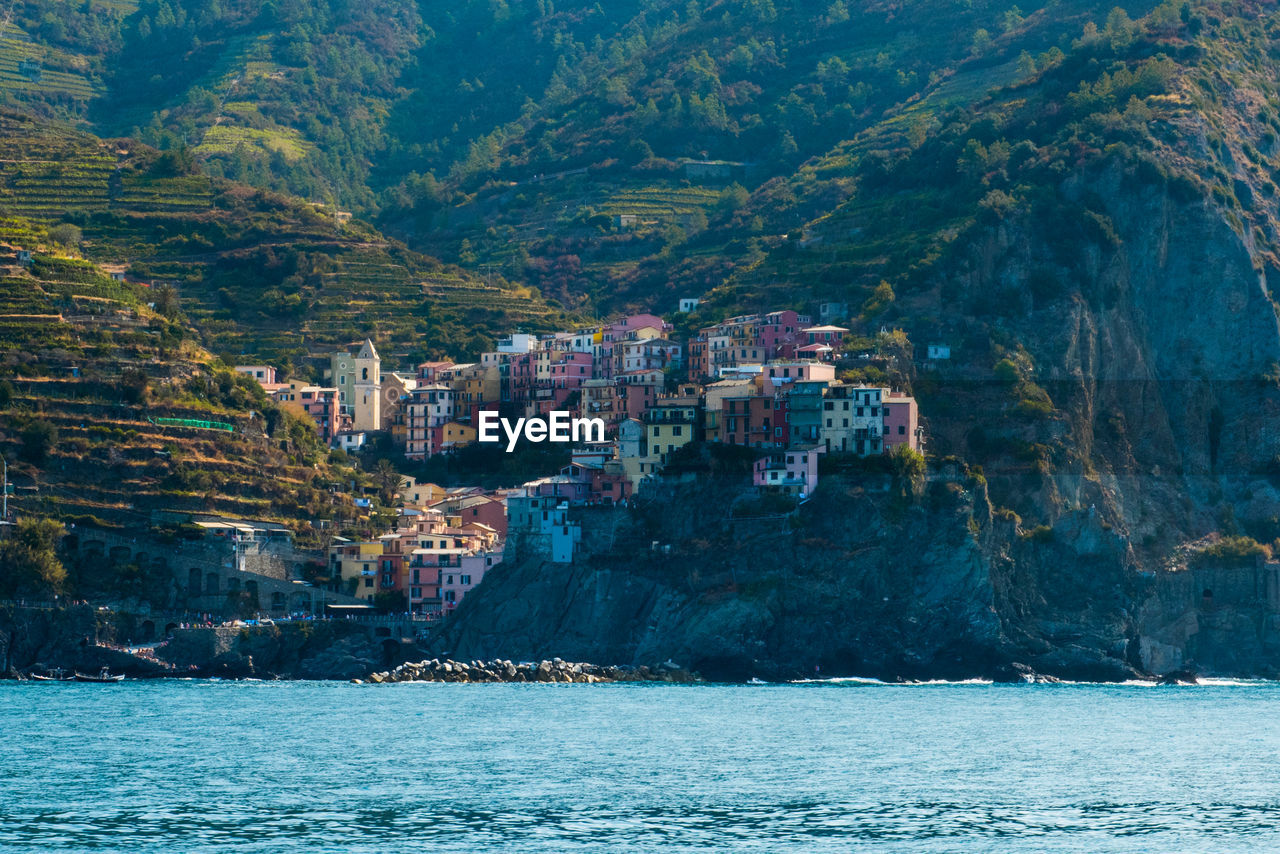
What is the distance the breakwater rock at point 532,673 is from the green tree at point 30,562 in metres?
16.3

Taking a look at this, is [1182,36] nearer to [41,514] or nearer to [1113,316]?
[1113,316]

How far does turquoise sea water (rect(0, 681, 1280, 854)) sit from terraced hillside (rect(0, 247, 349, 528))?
21.0 m

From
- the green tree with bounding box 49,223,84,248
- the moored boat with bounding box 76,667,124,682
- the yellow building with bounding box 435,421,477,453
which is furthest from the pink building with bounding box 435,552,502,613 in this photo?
the green tree with bounding box 49,223,84,248

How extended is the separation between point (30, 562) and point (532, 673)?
26225 mm

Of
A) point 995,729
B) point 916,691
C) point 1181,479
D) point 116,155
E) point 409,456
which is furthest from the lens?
point 116,155

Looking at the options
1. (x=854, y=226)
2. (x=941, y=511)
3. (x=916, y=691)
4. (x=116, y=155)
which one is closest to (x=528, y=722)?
(x=916, y=691)

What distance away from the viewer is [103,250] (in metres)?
159

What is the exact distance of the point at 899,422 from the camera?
11381 centimetres

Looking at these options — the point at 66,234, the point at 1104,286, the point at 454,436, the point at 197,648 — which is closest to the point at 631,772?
the point at 197,648

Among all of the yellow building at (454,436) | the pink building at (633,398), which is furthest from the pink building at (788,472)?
the yellow building at (454,436)

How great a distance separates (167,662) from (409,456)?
1362 inches

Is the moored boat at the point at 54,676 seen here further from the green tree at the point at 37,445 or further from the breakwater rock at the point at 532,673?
the breakwater rock at the point at 532,673

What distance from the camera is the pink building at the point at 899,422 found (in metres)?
113

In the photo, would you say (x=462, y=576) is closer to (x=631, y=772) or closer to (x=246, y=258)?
(x=631, y=772)
